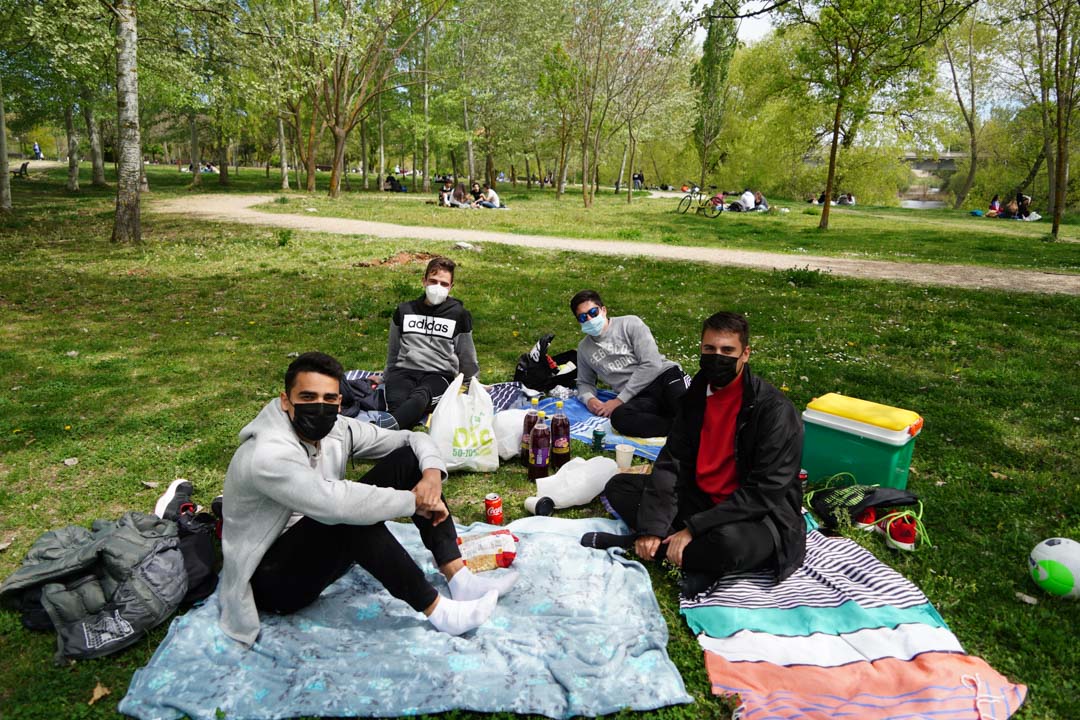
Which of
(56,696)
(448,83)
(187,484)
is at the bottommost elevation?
(56,696)

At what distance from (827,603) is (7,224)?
20.9 metres

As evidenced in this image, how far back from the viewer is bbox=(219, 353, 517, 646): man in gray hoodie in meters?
2.97

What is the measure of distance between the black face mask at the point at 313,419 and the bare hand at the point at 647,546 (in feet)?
6.60

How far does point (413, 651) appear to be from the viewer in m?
3.23

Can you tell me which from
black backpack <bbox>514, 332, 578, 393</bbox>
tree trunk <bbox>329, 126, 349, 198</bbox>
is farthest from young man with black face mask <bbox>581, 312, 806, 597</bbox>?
tree trunk <bbox>329, 126, 349, 198</bbox>

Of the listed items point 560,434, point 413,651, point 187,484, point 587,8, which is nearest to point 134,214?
point 187,484

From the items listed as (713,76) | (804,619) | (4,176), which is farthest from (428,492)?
(713,76)

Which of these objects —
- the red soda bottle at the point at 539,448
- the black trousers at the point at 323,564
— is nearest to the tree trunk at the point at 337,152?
the red soda bottle at the point at 539,448

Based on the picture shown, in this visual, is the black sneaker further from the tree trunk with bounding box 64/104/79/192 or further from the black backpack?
the tree trunk with bounding box 64/104/79/192

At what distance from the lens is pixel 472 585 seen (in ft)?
11.8

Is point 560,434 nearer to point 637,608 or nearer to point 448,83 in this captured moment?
point 637,608

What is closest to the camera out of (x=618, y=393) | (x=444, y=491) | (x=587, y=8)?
(x=444, y=491)

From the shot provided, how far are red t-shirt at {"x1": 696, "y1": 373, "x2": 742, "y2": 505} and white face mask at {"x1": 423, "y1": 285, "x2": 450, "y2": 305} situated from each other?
3158 millimetres

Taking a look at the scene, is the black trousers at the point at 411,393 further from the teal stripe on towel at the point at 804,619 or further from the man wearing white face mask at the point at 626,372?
the teal stripe on towel at the point at 804,619
